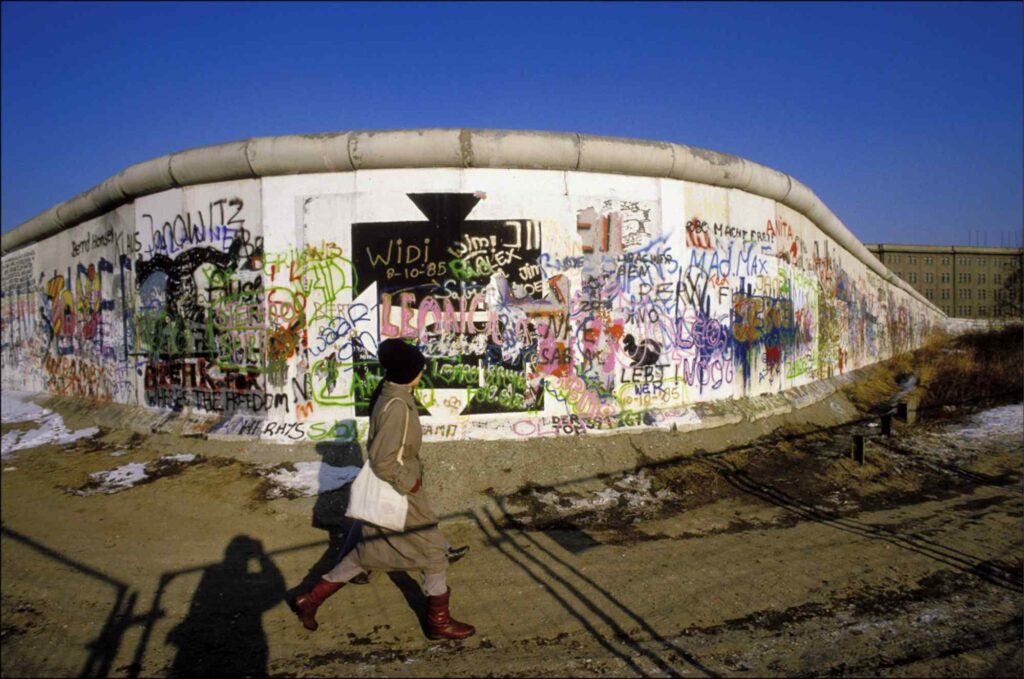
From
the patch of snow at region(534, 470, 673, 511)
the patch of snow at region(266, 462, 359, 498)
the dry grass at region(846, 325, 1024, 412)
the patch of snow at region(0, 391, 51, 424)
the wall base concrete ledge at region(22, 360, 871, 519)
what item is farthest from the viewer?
the dry grass at region(846, 325, 1024, 412)

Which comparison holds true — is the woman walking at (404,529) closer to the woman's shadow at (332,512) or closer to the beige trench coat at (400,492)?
the beige trench coat at (400,492)

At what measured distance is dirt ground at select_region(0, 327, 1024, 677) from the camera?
12.5ft

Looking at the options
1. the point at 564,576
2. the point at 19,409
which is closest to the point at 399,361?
the point at 564,576

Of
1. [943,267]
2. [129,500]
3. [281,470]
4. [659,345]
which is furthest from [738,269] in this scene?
[943,267]

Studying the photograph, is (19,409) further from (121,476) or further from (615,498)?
A: (615,498)

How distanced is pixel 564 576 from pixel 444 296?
14.1ft

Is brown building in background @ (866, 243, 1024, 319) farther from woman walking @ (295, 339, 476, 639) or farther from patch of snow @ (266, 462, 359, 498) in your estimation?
woman walking @ (295, 339, 476, 639)

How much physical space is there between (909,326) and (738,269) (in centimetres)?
2184

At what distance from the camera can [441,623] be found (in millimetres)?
4043

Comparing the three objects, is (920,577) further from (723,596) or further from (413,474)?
(413,474)

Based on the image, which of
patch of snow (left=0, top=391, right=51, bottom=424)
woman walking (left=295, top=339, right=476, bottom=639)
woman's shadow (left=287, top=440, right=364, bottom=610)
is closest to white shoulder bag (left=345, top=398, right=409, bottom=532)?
woman walking (left=295, top=339, right=476, bottom=639)

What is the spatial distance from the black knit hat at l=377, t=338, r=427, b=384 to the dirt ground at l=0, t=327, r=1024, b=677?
1643 millimetres

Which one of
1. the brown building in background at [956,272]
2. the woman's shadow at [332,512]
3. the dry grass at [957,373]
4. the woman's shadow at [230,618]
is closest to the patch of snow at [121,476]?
the woman's shadow at [332,512]

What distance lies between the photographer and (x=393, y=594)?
4.79 meters
